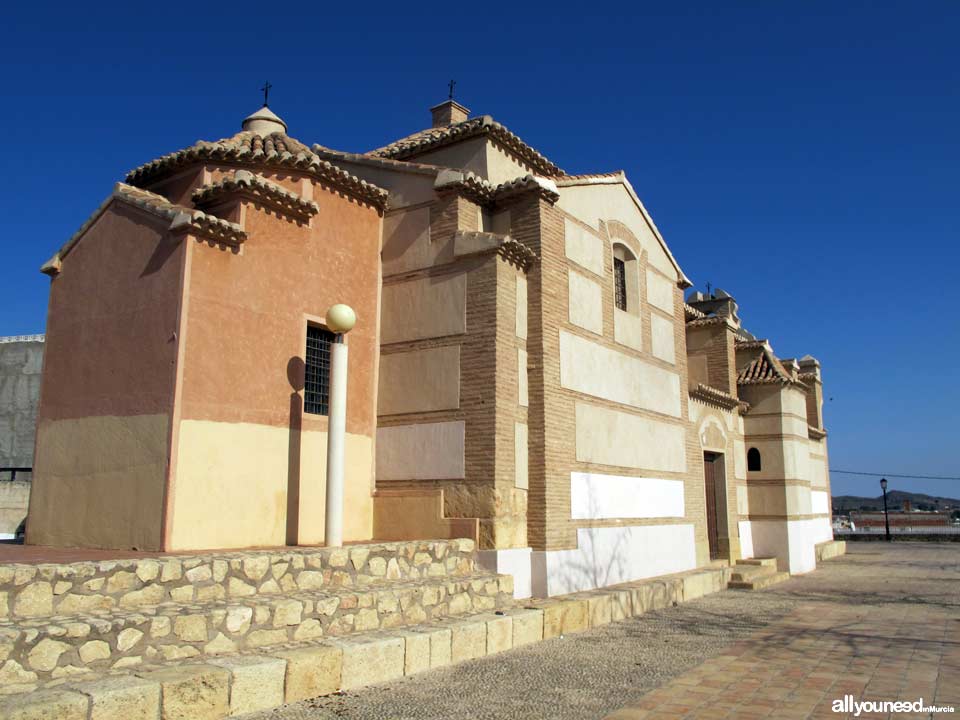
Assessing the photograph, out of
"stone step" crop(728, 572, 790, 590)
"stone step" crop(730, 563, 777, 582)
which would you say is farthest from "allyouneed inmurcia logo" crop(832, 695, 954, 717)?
"stone step" crop(730, 563, 777, 582)

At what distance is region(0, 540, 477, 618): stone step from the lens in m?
5.25

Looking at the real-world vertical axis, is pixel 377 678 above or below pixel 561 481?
below

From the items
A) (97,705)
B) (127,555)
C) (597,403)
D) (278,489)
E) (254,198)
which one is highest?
(254,198)

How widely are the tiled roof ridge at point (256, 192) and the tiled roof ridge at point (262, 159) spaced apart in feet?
1.90

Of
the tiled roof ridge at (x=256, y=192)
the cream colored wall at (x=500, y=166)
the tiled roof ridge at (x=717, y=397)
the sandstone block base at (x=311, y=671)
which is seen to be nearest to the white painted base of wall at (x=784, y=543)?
the tiled roof ridge at (x=717, y=397)

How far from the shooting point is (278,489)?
29.4ft

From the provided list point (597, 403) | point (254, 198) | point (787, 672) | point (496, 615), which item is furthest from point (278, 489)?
point (787, 672)

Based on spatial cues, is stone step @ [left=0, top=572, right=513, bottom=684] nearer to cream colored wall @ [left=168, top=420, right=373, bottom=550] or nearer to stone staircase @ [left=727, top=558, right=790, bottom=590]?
cream colored wall @ [left=168, top=420, right=373, bottom=550]

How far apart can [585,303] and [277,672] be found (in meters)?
7.60

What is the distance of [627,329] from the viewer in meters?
13.1

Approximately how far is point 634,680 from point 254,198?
6765 millimetres

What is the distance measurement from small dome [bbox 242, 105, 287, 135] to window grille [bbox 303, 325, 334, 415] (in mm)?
4125

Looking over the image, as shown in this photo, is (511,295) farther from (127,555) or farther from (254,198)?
(127,555)

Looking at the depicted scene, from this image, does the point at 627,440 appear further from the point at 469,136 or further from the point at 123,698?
the point at 123,698
